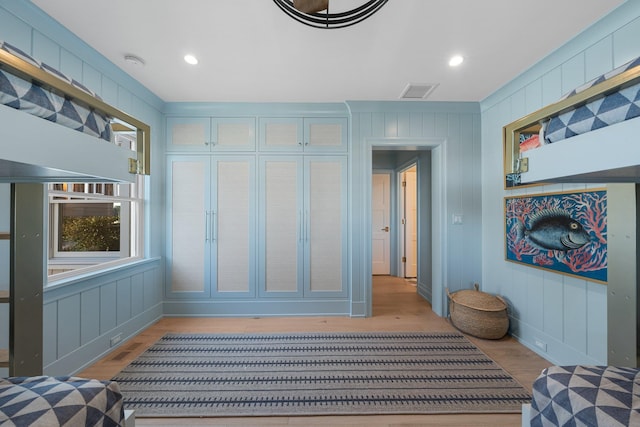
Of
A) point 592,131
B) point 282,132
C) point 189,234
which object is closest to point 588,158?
point 592,131

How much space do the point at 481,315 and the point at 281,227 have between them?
217cm

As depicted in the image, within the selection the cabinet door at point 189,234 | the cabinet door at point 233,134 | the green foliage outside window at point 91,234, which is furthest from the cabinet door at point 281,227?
the green foliage outside window at point 91,234

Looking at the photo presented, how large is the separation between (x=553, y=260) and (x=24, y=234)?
10.5ft

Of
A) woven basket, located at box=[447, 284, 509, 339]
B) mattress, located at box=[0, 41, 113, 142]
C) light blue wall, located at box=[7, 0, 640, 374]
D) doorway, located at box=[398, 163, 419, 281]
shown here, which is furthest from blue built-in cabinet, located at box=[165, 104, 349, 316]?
doorway, located at box=[398, 163, 419, 281]

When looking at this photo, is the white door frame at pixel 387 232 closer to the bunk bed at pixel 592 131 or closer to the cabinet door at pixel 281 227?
the cabinet door at pixel 281 227

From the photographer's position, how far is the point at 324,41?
6.55 ft

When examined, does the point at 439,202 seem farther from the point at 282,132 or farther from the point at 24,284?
the point at 24,284

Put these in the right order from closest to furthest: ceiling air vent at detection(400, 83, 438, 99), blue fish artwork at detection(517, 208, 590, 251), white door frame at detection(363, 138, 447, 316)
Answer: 1. blue fish artwork at detection(517, 208, 590, 251)
2. ceiling air vent at detection(400, 83, 438, 99)
3. white door frame at detection(363, 138, 447, 316)

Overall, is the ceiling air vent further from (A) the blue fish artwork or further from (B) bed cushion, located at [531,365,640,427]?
(B) bed cushion, located at [531,365,640,427]

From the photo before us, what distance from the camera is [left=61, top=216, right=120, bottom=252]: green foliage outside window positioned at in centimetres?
238

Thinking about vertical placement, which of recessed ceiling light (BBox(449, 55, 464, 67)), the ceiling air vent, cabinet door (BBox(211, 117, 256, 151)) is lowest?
cabinet door (BBox(211, 117, 256, 151))

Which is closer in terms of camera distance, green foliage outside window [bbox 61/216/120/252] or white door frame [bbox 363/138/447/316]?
green foliage outside window [bbox 61/216/120/252]

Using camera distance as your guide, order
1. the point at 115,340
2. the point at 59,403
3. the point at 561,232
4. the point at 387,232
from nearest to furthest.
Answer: the point at 59,403
the point at 561,232
the point at 115,340
the point at 387,232

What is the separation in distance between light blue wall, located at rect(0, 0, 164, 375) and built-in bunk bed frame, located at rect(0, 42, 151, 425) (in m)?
0.78
